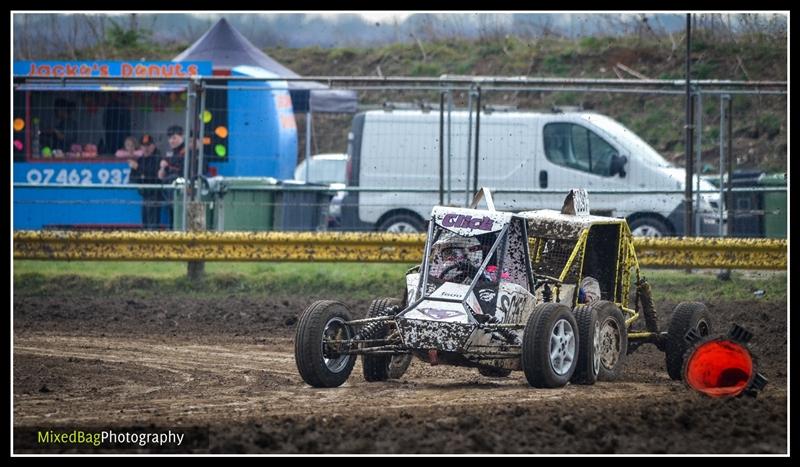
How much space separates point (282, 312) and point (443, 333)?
5440mm

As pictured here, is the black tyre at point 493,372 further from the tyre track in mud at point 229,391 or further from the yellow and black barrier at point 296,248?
the yellow and black barrier at point 296,248

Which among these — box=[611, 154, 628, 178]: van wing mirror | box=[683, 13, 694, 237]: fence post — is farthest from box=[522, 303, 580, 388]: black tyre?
box=[611, 154, 628, 178]: van wing mirror

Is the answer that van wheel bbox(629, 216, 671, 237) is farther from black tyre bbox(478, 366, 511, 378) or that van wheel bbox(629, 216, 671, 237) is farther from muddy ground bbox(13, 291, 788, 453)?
black tyre bbox(478, 366, 511, 378)

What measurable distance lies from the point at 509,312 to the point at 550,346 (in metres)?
0.60

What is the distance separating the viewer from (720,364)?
8.84m

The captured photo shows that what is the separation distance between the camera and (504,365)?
370 inches

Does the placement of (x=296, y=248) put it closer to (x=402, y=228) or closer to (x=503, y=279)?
(x=402, y=228)

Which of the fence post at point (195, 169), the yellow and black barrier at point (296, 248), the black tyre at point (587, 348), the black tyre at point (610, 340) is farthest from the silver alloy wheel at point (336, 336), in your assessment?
the fence post at point (195, 169)

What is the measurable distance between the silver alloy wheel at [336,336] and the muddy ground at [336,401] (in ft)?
0.54

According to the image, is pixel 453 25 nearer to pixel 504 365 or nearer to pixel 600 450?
pixel 504 365

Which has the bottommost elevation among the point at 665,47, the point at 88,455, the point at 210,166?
the point at 88,455

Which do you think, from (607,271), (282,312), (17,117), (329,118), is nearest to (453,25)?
(329,118)

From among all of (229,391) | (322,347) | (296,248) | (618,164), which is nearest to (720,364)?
(322,347)

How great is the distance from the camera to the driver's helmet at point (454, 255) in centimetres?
979
